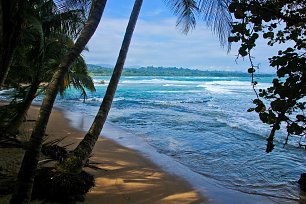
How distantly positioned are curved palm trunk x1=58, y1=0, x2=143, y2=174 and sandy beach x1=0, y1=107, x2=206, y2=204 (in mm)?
637

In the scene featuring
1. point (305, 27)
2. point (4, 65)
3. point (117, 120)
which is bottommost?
point (117, 120)

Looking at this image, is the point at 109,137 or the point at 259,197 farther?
the point at 109,137

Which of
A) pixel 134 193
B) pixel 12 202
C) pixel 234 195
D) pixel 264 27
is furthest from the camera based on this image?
pixel 234 195

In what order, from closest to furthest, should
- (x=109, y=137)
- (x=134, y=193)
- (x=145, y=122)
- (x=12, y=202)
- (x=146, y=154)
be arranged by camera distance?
(x=12, y=202)
(x=134, y=193)
(x=146, y=154)
(x=109, y=137)
(x=145, y=122)

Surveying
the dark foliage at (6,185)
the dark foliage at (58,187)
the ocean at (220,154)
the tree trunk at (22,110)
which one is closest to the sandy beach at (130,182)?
the dark foliage at (6,185)

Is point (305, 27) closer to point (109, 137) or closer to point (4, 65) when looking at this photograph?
point (4, 65)

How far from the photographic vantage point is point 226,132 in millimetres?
14047

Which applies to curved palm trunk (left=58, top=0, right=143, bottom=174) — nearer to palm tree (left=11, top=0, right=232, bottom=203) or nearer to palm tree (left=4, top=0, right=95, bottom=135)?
palm tree (left=4, top=0, right=95, bottom=135)

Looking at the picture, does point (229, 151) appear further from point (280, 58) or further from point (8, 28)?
point (280, 58)

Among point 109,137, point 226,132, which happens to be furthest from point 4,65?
point 226,132

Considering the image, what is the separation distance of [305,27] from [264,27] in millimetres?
235

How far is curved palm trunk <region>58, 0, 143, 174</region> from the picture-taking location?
17.3 feet

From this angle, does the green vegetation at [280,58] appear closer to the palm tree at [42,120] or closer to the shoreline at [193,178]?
the palm tree at [42,120]

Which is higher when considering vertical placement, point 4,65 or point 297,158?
point 4,65
